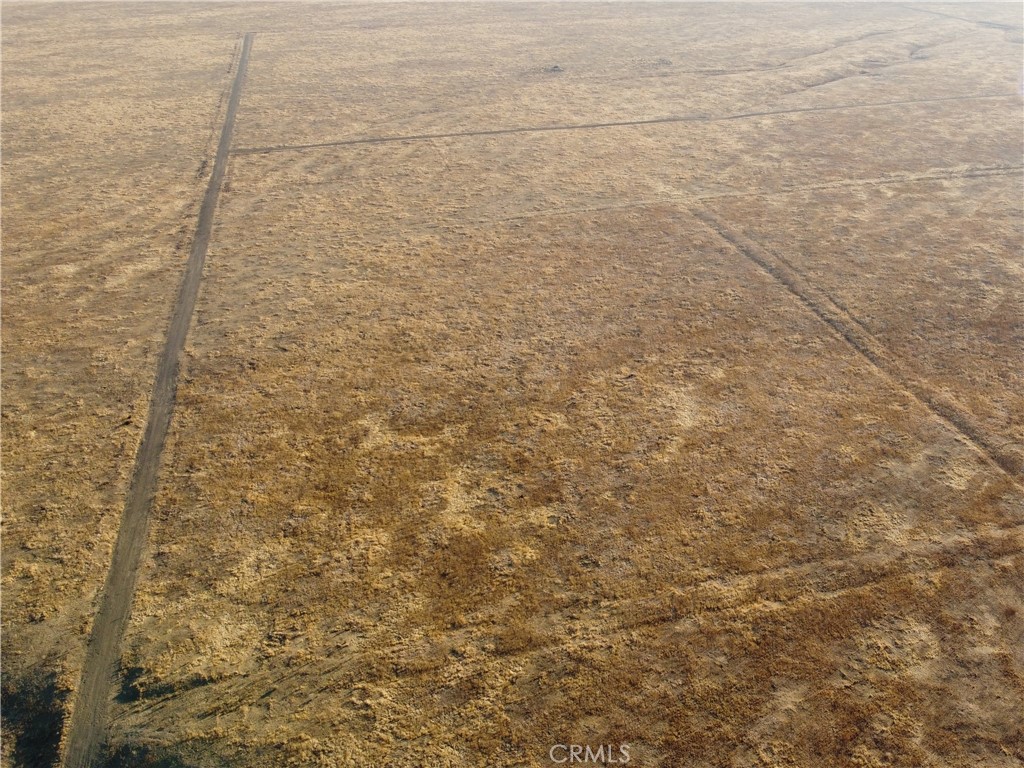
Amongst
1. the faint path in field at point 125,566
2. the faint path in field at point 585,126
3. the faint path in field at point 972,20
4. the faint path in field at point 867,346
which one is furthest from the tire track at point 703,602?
the faint path in field at point 972,20

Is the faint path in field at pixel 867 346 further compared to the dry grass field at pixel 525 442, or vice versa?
the faint path in field at pixel 867 346

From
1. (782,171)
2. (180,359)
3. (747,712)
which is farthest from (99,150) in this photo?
(747,712)

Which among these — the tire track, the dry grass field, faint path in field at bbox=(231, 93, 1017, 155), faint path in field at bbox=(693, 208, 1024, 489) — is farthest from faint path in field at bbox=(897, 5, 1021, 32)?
the tire track

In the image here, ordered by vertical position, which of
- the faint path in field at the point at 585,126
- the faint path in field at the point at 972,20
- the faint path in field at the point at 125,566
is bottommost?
the faint path in field at the point at 125,566

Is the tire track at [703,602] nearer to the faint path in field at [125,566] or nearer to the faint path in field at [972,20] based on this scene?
the faint path in field at [125,566]

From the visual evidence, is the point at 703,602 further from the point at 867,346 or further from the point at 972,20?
the point at 972,20

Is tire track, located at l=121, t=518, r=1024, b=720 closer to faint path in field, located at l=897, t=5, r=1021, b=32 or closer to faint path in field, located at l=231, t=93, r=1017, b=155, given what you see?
faint path in field, located at l=231, t=93, r=1017, b=155

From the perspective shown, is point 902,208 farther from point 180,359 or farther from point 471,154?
point 180,359
